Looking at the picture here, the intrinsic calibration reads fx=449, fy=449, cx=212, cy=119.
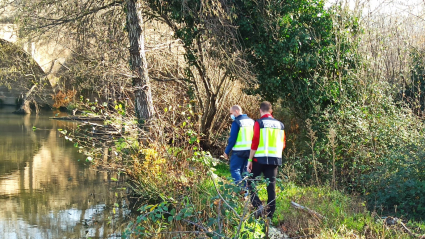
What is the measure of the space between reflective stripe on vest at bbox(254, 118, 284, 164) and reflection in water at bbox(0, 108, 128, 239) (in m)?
2.89

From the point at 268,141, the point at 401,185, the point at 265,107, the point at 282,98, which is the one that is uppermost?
the point at 282,98

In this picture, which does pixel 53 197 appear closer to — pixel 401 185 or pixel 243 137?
pixel 243 137

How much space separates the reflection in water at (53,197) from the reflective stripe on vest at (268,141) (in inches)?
114

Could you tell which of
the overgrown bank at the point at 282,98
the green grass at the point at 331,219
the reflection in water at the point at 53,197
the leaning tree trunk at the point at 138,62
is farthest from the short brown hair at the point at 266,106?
the leaning tree trunk at the point at 138,62

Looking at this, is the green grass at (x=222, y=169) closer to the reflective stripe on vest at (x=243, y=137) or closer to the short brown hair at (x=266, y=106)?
the reflective stripe on vest at (x=243, y=137)

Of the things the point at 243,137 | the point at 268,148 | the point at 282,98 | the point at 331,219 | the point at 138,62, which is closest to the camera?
the point at 331,219

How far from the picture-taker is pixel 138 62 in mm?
10875

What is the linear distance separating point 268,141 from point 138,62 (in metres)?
5.09

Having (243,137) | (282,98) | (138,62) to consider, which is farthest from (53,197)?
(282,98)

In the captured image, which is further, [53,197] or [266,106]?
[53,197]

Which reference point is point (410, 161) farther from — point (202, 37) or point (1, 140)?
point (1, 140)

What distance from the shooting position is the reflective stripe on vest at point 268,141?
686 cm

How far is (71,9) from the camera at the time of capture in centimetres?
1216

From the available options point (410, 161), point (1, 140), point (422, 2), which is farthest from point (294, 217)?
point (1, 140)
